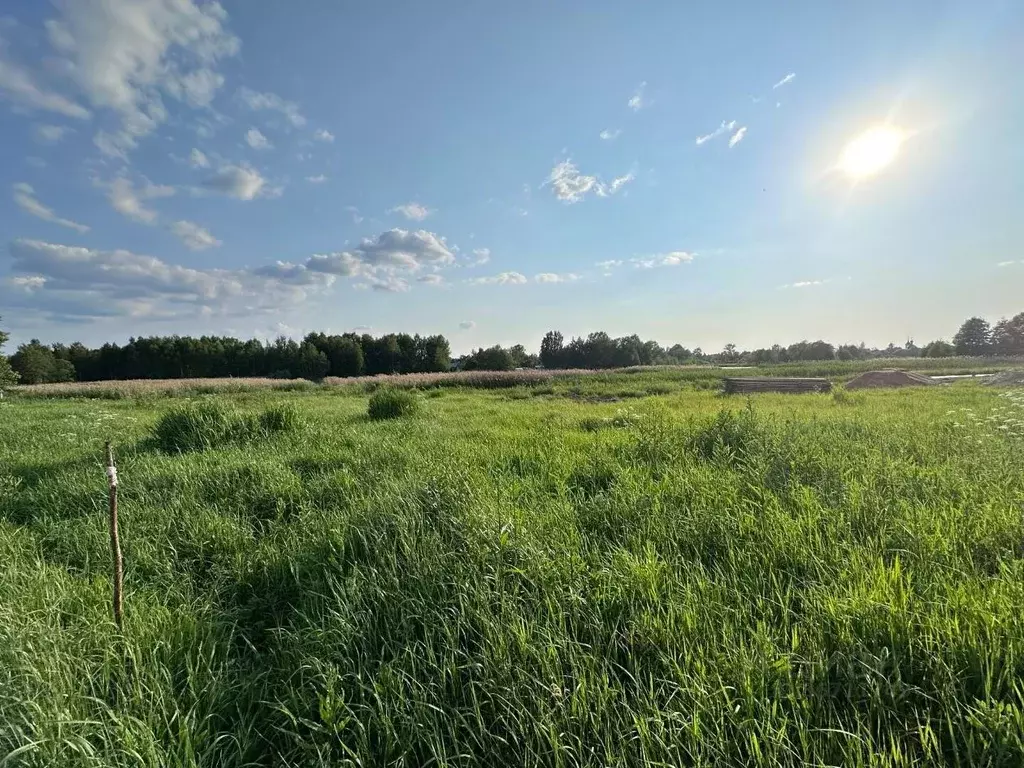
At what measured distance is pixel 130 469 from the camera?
5.43m

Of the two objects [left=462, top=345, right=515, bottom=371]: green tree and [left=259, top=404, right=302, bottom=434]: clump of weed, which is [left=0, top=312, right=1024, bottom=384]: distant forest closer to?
[left=462, top=345, right=515, bottom=371]: green tree

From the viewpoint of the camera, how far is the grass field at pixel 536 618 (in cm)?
165

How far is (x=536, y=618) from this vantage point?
2.23 meters

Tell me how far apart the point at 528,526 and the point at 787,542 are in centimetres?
165

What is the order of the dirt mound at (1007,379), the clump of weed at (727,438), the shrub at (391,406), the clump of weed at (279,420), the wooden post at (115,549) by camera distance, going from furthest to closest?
1. the dirt mound at (1007,379)
2. the shrub at (391,406)
3. the clump of weed at (279,420)
4. the clump of weed at (727,438)
5. the wooden post at (115,549)

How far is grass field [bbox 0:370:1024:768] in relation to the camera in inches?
64.8

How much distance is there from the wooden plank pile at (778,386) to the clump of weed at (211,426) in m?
17.5

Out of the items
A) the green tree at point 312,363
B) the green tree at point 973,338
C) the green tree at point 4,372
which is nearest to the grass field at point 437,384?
the green tree at point 4,372

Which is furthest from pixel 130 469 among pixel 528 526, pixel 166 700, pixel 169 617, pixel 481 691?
pixel 481 691

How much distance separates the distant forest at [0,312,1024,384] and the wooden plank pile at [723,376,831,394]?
33.5 meters

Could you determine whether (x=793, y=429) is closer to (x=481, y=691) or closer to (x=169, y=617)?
(x=481, y=691)

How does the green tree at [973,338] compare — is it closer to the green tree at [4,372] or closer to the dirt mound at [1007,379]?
the dirt mound at [1007,379]

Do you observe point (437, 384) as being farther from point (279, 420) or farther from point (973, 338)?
point (973, 338)

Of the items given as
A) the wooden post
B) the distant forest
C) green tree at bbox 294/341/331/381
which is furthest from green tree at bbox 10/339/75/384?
the wooden post
